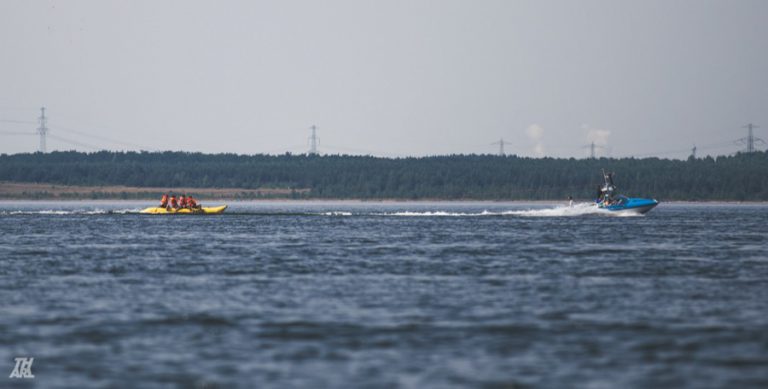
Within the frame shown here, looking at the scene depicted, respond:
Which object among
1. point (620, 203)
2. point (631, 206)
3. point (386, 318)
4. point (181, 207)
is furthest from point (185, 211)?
point (386, 318)

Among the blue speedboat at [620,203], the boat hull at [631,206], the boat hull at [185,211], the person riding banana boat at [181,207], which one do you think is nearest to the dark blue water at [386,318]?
the boat hull at [185,211]

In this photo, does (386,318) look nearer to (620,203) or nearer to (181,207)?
(181,207)

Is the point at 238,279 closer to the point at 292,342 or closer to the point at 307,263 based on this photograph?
the point at 307,263

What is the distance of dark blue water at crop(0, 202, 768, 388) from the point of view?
83.0 ft

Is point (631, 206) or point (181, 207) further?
point (631, 206)

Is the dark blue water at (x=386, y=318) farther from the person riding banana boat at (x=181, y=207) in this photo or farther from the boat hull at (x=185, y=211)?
the person riding banana boat at (x=181, y=207)

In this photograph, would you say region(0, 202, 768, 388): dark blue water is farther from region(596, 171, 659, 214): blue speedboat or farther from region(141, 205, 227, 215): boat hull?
region(596, 171, 659, 214): blue speedboat

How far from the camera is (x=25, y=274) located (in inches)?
1922

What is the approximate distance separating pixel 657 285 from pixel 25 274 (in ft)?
84.9

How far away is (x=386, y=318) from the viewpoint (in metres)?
33.6

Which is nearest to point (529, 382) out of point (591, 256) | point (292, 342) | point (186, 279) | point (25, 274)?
point (292, 342)

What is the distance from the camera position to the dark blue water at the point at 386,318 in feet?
83.0

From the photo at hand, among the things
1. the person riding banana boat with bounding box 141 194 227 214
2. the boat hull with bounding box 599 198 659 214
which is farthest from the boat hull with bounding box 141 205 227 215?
the boat hull with bounding box 599 198 659 214

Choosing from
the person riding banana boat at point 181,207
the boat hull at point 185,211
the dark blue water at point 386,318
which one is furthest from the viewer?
the person riding banana boat at point 181,207
